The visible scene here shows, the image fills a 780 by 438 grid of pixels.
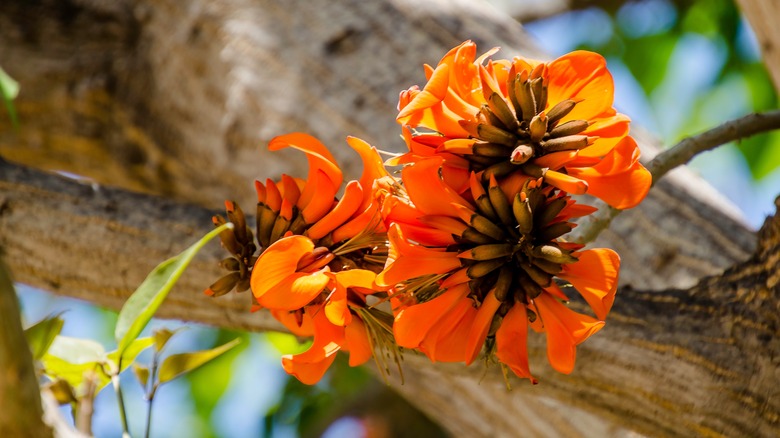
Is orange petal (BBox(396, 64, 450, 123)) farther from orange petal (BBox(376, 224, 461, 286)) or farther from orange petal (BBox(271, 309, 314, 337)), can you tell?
orange petal (BBox(271, 309, 314, 337))

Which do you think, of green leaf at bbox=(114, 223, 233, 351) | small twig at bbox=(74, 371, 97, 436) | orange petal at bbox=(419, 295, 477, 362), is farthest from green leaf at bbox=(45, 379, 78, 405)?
orange petal at bbox=(419, 295, 477, 362)

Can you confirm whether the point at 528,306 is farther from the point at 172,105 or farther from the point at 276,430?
the point at 276,430

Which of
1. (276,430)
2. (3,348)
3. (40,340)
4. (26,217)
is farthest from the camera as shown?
(276,430)

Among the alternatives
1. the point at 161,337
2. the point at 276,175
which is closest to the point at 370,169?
the point at 161,337

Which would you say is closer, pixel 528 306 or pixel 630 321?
pixel 528 306

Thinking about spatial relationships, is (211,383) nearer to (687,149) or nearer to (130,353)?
(130,353)

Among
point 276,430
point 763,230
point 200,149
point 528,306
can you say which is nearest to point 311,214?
point 528,306

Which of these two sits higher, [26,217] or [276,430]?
[26,217]

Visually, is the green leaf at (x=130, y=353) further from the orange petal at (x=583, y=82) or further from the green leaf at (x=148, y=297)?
the orange petal at (x=583, y=82)
